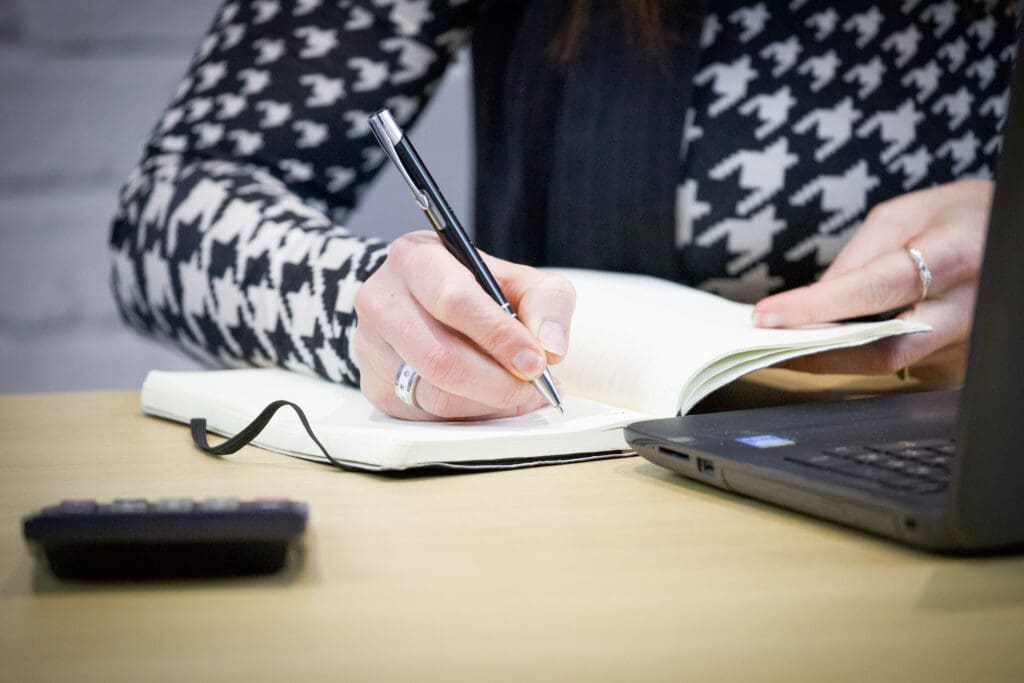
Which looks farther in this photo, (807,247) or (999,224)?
(807,247)

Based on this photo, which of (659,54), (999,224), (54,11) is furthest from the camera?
(54,11)

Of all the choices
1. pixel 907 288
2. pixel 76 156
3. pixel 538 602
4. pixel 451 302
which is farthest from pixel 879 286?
pixel 76 156

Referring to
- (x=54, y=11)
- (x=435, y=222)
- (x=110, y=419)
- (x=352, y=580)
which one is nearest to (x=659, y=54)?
(x=435, y=222)

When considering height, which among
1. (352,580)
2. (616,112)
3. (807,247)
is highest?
(616,112)

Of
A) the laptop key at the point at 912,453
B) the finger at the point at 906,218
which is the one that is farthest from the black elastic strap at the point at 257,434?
the finger at the point at 906,218

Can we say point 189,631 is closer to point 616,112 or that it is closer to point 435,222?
point 435,222

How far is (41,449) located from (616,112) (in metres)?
0.51

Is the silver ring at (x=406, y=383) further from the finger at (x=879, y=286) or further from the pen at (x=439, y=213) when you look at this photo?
the finger at (x=879, y=286)

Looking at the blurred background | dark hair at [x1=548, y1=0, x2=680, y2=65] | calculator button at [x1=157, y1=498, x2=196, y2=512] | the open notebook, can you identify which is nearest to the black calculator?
calculator button at [x1=157, y1=498, x2=196, y2=512]

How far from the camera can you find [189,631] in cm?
27

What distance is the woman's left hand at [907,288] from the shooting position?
1.96 feet

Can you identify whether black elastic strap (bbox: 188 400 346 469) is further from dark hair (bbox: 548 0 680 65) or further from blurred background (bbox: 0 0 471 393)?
blurred background (bbox: 0 0 471 393)

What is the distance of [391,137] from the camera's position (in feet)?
1.62

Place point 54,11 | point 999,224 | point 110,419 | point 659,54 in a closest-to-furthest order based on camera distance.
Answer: point 999,224, point 110,419, point 659,54, point 54,11
